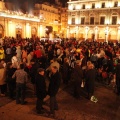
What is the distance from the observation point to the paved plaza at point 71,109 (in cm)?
625

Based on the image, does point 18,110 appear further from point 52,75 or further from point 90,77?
point 90,77

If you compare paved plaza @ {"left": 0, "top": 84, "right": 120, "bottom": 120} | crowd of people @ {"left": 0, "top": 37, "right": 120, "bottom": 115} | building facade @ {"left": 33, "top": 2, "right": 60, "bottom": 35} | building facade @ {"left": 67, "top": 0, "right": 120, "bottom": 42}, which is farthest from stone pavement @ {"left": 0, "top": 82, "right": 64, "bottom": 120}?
building facade @ {"left": 33, "top": 2, "right": 60, "bottom": 35}

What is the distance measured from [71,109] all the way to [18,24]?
33.8 meters

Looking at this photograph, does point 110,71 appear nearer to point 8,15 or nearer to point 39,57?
point 39,57

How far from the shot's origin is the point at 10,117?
6.00 metres

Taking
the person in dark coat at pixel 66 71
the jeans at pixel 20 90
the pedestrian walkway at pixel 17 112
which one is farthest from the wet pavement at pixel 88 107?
the jeans at pixel 20 90

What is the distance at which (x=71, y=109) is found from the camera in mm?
6977

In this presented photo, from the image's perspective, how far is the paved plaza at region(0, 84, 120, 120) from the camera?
246 inches

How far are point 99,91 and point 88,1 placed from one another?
Answer: 4433 centimetres

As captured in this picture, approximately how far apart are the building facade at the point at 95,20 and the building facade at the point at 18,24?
1115 centimetres

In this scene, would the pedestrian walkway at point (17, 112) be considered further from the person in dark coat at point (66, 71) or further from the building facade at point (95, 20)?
the building facade at point (95, 20)

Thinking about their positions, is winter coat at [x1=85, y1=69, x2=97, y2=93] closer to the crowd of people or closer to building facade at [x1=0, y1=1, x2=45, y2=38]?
the crowd of people

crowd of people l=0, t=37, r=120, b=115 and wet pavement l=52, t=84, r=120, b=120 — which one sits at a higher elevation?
crowd of people l=0, t=37, r=120, b=115

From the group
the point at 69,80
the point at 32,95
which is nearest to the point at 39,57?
the point at 69,80
